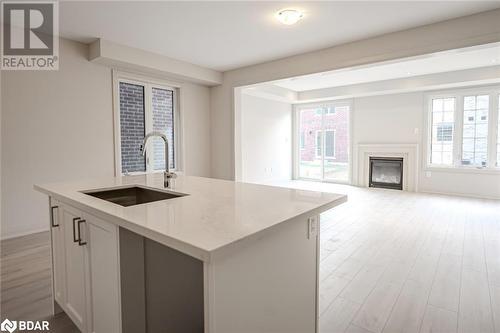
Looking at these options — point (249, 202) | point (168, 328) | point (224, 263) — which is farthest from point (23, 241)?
point (224, 263)

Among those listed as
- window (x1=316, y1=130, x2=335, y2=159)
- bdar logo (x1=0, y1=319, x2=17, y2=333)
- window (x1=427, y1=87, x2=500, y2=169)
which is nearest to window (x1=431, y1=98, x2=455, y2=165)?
window (x1=427, y1=87, x2=500, y2=169)

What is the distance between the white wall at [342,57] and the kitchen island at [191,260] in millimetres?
3136

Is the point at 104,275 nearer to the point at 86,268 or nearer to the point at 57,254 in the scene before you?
the point at 86,268

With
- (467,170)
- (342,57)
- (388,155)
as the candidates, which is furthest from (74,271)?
(467,170)

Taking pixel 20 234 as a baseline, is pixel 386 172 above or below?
above

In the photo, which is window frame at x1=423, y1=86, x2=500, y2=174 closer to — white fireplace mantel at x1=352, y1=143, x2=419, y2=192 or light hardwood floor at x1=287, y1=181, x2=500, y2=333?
white fireplace mantel at x1=352, y1=143, x2=419, y2=192

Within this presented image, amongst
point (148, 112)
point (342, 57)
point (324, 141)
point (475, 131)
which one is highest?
point (342, 57)

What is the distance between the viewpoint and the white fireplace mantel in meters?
6.89

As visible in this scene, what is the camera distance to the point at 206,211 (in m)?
1.37

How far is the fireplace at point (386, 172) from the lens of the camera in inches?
282

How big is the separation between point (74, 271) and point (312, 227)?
55.4 inches

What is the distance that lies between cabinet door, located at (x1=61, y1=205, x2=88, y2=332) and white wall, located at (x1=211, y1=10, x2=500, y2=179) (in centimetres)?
402

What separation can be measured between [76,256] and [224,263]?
1.11 m

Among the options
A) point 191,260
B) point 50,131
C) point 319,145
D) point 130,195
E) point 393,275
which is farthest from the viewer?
point 319,145
